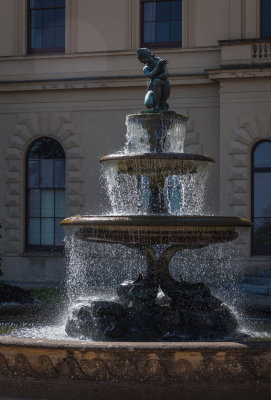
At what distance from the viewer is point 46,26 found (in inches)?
838

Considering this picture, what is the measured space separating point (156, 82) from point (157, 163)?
1.35m

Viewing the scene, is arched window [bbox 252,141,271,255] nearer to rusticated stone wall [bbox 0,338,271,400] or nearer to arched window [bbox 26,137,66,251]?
arched window [bbox 26,137,66,251]

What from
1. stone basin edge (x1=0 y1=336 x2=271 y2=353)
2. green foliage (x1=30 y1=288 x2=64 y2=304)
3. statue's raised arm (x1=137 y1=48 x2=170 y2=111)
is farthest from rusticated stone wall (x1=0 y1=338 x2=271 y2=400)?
green foliage (x1=30 y1=288 x2=64 y2=304)

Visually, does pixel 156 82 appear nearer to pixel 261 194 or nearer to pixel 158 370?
pixel 158 370

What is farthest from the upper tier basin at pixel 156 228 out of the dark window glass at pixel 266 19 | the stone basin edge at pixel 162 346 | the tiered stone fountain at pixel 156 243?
the dark window glass at pixel 266 19

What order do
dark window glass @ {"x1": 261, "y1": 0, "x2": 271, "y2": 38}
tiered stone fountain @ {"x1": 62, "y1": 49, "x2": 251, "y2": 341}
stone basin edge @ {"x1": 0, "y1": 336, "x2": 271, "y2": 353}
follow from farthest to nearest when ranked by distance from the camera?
dark window glass @ {"x1": 261, "y1": 0, "x2": 271, "y2": 38}, tiered stone fountain @ {"x1": 62, "y1": 49, "x2": 251, "y2": 341}, stone basin edge @ {"x1": 0, "y1": 336, "x2": 271, "y2": 353}

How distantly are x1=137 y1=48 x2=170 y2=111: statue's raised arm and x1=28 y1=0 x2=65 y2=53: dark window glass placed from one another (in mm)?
11672

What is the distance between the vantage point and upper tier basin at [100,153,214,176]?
338 inches

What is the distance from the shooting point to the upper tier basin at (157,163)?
858cm

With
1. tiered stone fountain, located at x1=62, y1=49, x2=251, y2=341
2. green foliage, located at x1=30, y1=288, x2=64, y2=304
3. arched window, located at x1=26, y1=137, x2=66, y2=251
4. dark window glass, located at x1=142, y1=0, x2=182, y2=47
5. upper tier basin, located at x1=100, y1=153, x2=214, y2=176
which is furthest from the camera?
arched window, located at x1=26, y1=137, x2=66, y2=251

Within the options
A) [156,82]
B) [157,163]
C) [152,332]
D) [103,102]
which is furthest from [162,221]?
[103,102]

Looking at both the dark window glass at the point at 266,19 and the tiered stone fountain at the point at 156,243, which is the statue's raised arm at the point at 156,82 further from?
the dark window glass at the point at 266,19

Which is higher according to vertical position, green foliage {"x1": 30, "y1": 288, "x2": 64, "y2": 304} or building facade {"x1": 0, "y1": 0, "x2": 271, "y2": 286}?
building facade {"x1": 0, "y1": 0, "x2": 271, "y2": 286}

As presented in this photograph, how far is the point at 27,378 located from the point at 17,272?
13776mm
